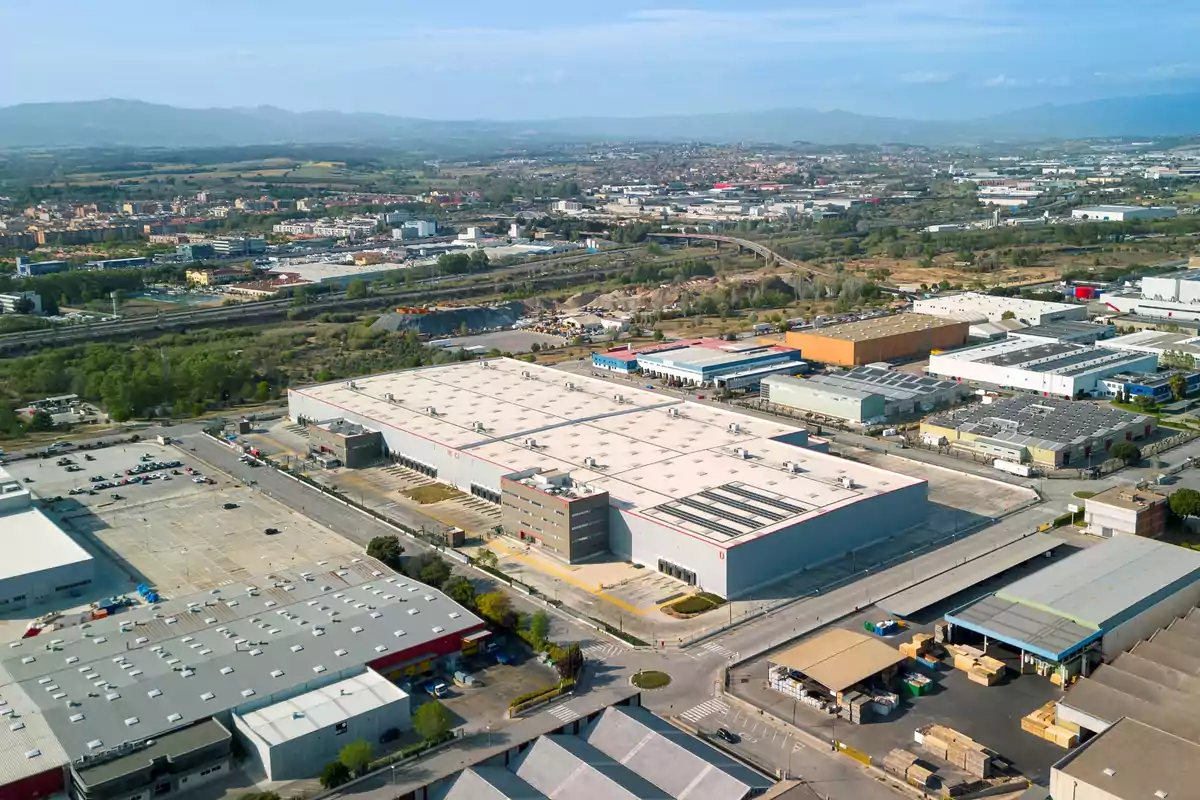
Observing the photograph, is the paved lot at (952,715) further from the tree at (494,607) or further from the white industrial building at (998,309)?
the white industrial building at (998,309)

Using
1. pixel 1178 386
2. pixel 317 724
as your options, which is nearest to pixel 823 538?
pixel 317 724

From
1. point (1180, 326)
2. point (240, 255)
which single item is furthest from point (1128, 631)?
point (240, 255)

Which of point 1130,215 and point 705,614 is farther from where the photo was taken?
point 1130,215

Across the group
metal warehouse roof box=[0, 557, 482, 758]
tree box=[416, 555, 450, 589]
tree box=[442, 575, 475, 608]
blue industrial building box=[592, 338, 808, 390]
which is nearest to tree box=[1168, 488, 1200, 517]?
tree box=[442, 575, 475, 608]

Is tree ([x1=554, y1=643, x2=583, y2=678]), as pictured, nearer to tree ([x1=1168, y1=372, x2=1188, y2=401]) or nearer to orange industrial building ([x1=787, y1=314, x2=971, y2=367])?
orange industrial building ([x1=787, y1=314, x2=971, y2=367])

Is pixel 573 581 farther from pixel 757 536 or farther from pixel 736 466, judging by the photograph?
pixel 736 466

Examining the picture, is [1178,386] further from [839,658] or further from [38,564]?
[38,564]
